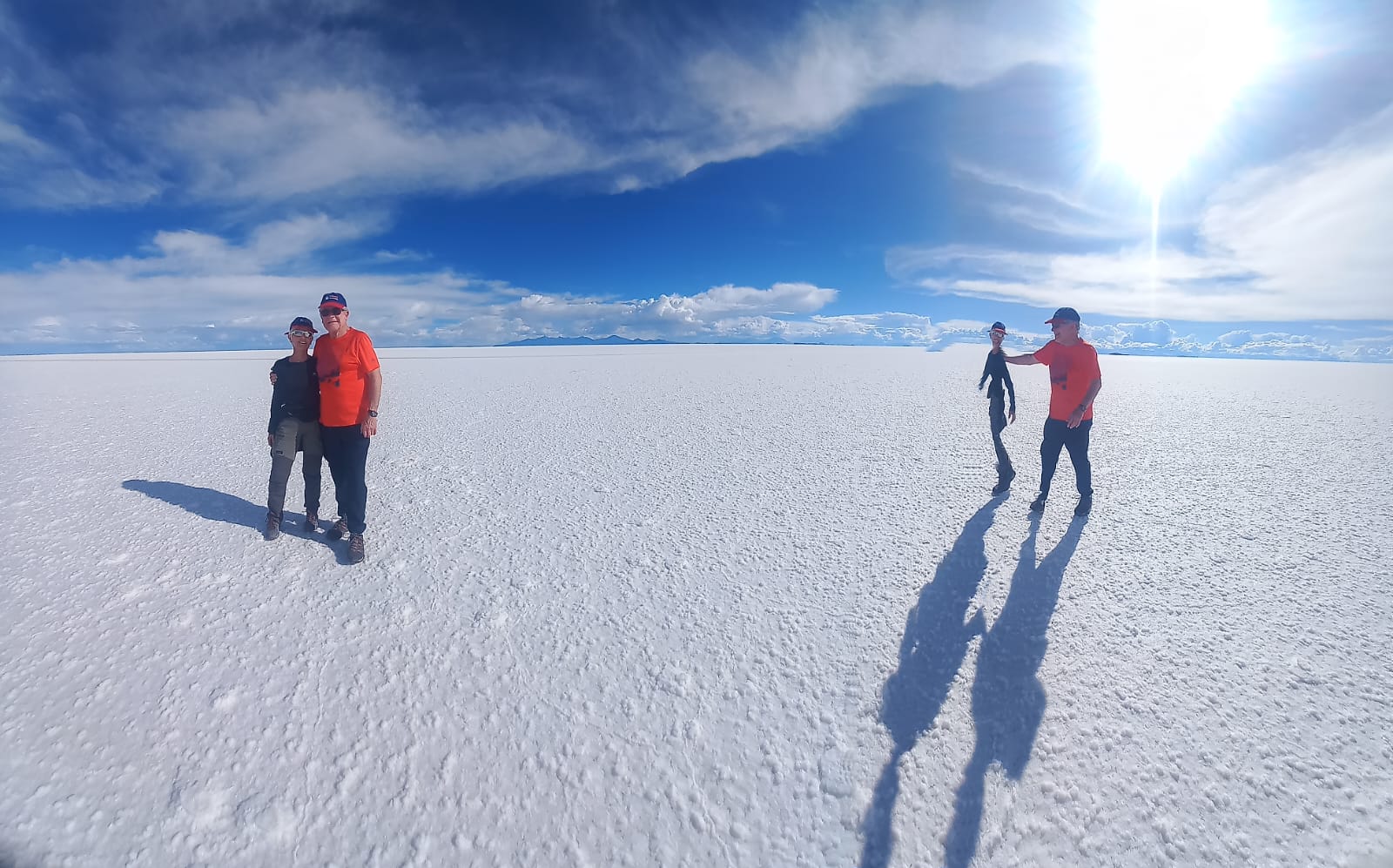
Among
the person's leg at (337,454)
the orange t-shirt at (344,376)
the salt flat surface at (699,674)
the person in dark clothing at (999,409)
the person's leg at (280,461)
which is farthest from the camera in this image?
the person in dark clothing at (999,409)

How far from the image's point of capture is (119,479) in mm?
6180

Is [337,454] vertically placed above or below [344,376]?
below

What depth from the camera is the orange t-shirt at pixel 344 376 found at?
4184 mm

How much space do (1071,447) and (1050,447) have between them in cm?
17

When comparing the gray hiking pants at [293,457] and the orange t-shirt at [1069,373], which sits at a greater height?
the orange t-shirt at [1069,373]

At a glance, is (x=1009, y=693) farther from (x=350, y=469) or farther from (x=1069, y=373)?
(x=350, y=469)

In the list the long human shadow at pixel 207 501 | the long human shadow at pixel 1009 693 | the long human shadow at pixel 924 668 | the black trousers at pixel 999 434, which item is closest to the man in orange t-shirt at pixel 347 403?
the long human shadow at pixel 207 501

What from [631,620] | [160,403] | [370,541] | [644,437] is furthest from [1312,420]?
[160,403]

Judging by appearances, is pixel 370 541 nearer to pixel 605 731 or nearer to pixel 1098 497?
pixel 605 731

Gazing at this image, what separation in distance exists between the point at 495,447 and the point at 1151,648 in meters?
7.53

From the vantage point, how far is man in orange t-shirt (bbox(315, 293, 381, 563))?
418cm

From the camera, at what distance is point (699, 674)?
9.86 feet

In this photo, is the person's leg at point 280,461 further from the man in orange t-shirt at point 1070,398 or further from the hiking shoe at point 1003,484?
the hiking shoe at point 1003,484

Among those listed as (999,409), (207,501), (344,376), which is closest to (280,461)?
(344,376)
